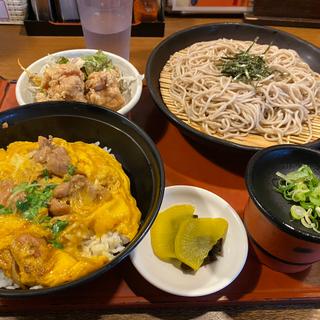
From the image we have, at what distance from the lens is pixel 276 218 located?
1235 millimetres

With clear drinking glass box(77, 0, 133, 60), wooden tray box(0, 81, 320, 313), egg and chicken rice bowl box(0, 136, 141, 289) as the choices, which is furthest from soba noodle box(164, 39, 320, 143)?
egg and chicken rice bowl box(0, 136, 141, 289)

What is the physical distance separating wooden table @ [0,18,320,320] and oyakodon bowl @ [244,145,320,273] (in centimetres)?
16

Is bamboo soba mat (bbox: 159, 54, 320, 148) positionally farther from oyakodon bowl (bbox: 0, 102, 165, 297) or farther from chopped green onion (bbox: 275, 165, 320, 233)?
oyakodon bowl (bbox: 0, 102, 165, 297)

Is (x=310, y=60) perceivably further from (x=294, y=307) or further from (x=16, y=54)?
(x=16, y=54)

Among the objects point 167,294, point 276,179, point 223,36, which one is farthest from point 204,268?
point 223,36

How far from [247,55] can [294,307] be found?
52.7 inches

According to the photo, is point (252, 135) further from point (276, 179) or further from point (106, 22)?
point (106, 22)

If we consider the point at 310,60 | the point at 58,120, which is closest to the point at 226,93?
the point at 310,60

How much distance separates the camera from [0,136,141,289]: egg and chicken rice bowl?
1.09m

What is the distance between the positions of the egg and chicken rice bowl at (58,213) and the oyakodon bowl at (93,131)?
7 cm

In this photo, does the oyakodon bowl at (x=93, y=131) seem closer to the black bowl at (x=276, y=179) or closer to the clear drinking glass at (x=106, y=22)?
the black bowl at (x=276, y=179)

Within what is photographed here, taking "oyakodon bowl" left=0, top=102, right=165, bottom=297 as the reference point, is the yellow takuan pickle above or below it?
below

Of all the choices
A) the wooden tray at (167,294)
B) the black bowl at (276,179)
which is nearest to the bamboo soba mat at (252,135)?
the wooden tray at (167,294)

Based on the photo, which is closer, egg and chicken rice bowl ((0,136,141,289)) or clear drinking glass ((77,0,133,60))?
egg and chicken rice bowl ((0,136,141,289))
